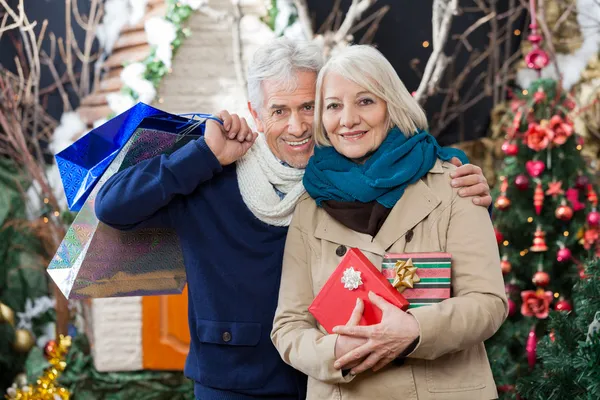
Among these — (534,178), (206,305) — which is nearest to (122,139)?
(206,305)

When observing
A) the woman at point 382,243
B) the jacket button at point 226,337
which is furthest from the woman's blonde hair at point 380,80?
the jacket button at point 226,337

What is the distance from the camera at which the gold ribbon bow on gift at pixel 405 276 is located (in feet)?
6.89

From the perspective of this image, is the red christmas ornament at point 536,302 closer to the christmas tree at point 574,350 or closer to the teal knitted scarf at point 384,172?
the christmas tree at point 574,350

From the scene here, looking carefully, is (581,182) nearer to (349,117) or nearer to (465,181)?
(465,181)

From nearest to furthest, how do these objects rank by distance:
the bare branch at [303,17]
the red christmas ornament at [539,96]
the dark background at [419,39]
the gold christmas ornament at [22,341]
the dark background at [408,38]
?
the red christmas ornament at [539,96], the bare branch at [303,17], the gold christmas ornament at [22,341], the dark background at [408,38], the dark background at [419,39]

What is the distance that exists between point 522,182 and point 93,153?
244 cm

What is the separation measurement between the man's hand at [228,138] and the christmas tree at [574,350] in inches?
48.4

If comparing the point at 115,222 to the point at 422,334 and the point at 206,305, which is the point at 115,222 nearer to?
the point at 206,305

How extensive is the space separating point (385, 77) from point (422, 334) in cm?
75

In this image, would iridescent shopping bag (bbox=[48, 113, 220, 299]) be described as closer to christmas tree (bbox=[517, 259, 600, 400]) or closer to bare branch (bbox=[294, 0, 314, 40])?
christmas tree (bbox=[517, 259, 600, 400])

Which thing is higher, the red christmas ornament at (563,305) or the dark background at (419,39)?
the dark background at (419,39)

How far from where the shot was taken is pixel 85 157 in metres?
2.76

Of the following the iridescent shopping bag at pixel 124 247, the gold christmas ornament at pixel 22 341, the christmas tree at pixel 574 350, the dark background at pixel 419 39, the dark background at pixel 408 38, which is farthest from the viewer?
the dark background at pixel 419 39

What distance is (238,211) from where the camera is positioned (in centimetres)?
259
